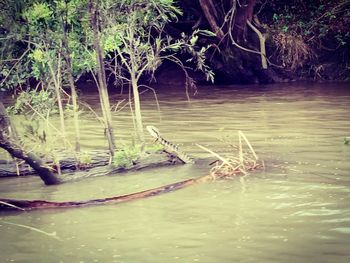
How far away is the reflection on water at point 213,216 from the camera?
7176 mm

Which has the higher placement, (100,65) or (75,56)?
(75,56)

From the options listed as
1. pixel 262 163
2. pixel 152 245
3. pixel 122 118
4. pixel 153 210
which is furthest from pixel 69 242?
pixel 122 118

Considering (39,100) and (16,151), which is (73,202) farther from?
(39,100)

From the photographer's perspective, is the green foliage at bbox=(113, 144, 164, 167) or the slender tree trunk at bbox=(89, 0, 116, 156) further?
the green foliage at bbox=(113, 144, 164, 167)

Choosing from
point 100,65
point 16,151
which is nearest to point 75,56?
point 100,65

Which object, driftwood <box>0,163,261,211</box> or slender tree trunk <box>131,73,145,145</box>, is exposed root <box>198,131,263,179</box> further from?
slender tree trunk <box>131,73,145,145</box>

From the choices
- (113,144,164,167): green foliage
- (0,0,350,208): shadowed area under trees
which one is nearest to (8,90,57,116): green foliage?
(0,0,350,208): shadowed area under trees

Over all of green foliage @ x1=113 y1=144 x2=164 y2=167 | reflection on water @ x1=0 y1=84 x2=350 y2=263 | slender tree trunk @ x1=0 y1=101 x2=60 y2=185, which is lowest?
reflection on water @ x1=0 y1=84 x2=350 y2=263

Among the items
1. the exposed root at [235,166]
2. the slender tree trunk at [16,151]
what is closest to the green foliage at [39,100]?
the slender tree trunk at [16,151]

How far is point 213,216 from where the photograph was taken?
8516 millimetres

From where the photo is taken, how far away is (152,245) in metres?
7.46

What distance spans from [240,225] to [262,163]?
3.72m

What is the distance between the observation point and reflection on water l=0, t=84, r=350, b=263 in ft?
23.5

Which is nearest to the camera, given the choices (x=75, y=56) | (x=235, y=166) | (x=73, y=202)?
(x=73, y=202)
